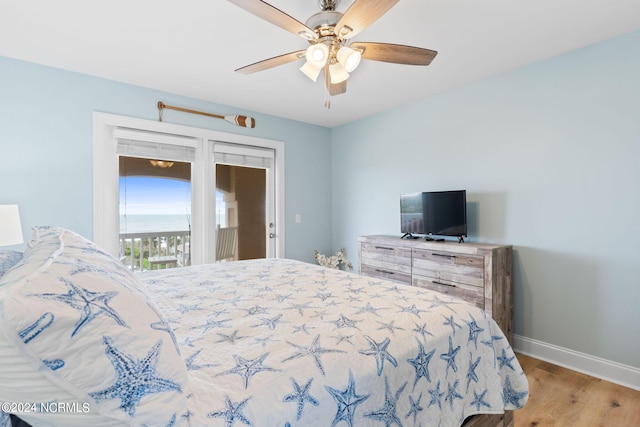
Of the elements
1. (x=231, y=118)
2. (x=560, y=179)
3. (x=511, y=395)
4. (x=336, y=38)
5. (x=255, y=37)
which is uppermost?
(x=255, y=37)

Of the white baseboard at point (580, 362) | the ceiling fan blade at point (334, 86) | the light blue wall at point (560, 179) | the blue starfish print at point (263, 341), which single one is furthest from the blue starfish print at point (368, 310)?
the white baseboard at point (580, 362)

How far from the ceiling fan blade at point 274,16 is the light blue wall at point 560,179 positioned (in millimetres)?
2061

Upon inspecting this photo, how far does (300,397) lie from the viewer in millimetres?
783

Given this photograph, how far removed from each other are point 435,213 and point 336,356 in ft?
8.02

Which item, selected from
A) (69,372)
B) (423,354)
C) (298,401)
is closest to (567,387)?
(423,354)

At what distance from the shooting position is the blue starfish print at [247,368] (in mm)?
805

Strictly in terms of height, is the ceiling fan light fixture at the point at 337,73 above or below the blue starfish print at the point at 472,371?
above

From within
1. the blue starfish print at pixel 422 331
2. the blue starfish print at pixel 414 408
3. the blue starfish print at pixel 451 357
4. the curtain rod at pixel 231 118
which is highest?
the curtain rod at pixel 231 118

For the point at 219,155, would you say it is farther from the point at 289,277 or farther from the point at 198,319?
the point at 198,319

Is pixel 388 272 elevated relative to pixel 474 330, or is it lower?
lower

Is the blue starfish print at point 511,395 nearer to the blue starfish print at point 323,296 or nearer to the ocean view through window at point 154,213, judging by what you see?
the blue starfish print at point 323,296

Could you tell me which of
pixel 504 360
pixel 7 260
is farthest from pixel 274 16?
pixel 504 360

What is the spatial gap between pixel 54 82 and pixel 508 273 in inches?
170

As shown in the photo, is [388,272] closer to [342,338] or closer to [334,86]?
[334,86]
